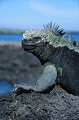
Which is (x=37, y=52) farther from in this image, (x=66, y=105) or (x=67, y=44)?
(x=66, y=105)

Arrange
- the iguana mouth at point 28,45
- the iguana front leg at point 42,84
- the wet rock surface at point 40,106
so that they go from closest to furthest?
1. the wet rock surface at point 40,106
2. the iguana front leg at point 42,84
3. the iguana mouth at point 28,45

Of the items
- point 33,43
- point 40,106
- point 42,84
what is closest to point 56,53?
point 33,43

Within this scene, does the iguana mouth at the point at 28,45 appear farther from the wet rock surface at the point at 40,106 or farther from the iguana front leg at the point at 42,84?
the wet rock surface at the point at 40,106

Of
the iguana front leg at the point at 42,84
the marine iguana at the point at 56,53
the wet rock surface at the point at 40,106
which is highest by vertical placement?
the marine iguana at the point at 56,53

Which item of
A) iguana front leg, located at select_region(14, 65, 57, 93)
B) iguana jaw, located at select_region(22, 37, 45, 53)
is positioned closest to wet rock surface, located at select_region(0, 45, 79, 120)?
iguana front leg, located at select_region(14, 65, 57, 93)

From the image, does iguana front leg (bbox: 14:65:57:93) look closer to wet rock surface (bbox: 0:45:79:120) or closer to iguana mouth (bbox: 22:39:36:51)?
wet rock surface (bbox: 0:45:79:120)

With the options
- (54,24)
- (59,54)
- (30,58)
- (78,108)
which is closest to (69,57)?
(59,54)

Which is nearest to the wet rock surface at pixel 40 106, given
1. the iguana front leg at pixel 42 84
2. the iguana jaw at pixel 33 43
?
the iguana front leg at pixel 42 84

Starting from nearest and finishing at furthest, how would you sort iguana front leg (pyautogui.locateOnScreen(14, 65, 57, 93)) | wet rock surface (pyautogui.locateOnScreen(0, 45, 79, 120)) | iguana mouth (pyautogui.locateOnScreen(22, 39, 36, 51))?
wet rock surface (pyautogui.locateOnScreen(0, 45, 79, 120)), iguana front leg (pyautogui.locateOnScreen(14, 65, 57, 93)), iguana mouth (pyautogui.locateOnScreen(22, 39, 36, 51))

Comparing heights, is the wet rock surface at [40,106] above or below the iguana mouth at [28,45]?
below

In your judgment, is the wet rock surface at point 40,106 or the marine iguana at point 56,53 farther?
the marine iguana at point 56,53
